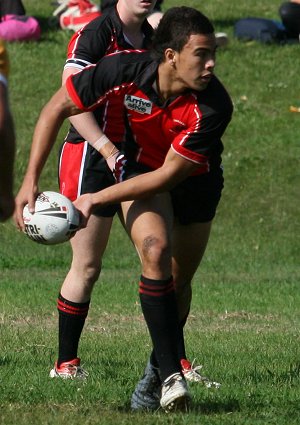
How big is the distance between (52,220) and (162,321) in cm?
72

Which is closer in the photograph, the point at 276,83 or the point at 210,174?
the point at 210,174

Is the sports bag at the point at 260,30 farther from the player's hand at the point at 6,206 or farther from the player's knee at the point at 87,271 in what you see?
the player's hand at the point at 6,206

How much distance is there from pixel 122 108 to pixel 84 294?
4.22ft

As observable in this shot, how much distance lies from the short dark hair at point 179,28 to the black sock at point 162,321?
44.1 inches

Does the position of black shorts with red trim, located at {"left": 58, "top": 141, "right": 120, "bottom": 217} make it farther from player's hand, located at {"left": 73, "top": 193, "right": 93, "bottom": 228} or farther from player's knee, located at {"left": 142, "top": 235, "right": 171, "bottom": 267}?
player's knee, located at {"left": 142, "top": 235, "right": 171, "bottom": 267}

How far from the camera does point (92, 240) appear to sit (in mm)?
6723

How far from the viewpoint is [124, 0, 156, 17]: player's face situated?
268 inches

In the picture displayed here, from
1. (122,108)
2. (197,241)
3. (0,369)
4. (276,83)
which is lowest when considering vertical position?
(276,83)

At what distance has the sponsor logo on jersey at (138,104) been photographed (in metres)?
5.84

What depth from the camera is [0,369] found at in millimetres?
6816

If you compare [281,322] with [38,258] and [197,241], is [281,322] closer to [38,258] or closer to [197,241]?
[197,241]

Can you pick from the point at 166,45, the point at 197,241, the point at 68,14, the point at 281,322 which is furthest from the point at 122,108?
the point at 68,14

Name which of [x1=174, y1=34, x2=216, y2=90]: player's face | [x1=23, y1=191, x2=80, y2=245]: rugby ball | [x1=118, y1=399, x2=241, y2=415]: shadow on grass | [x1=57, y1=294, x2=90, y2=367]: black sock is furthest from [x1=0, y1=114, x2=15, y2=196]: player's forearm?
[x1=57, y1=294, x2=90, y2=367]: black sock

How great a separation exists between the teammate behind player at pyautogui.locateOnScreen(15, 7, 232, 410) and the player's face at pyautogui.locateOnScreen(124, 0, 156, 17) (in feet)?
2.99
